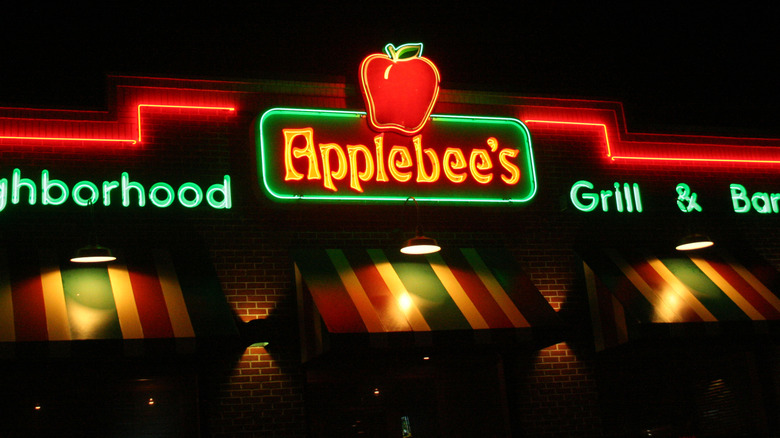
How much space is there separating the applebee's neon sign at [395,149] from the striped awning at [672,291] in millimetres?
1719

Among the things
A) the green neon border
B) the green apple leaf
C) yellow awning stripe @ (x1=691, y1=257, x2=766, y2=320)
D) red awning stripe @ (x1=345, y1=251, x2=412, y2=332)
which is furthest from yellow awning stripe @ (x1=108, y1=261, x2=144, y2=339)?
yellow awning stripe @ (x1=691, y1=257, x2=766, y2=320)

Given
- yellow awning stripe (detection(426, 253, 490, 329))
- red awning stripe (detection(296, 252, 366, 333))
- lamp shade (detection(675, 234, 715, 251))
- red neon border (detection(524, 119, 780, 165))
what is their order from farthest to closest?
red neon border (detection(524, 119, 780, 165))
lamp shade (detection(675, 234, 715, 251))
yellow awning stripe (detection(426, 253, 490, 329))
red awning stripe (detection(296, 252, 366, 333))

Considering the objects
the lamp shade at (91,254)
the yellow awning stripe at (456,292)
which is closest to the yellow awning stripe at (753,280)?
the yellow awning stripe at (456,292)

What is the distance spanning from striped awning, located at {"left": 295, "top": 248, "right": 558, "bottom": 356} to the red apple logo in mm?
1907

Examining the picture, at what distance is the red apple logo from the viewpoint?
37.7 ft

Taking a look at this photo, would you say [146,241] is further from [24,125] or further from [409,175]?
[409,175]

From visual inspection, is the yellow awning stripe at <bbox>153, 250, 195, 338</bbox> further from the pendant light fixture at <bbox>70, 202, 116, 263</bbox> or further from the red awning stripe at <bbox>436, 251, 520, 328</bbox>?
the red awning stripe at <bbox>436, 251, 520, 328</bbox>

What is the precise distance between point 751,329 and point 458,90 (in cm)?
523

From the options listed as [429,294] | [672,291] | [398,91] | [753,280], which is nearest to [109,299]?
[429,294]

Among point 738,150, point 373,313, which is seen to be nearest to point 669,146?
point 738,150

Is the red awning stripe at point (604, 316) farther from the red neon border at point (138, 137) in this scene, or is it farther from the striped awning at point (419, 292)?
the red neon border at point (138, 137)

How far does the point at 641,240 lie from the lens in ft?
40.0

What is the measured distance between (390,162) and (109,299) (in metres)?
4.30

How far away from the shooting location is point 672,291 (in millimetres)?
10898
